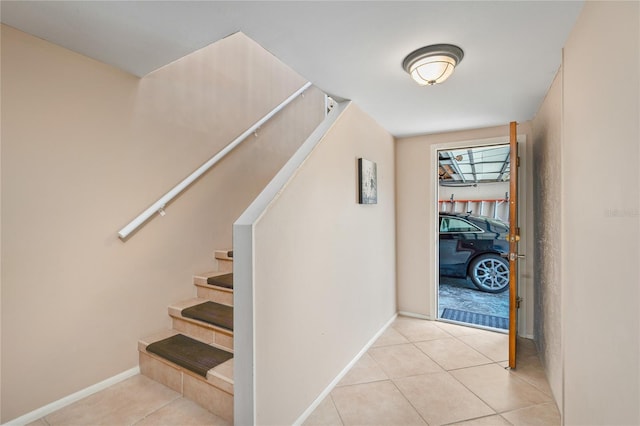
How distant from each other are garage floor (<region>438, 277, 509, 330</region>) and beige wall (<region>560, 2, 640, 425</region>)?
2209mm

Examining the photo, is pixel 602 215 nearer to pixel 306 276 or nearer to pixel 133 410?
pixel 306 276

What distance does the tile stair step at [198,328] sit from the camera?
1.87 metres

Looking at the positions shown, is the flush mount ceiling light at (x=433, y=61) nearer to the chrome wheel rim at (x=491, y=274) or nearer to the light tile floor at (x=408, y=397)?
the light tile floor at (x=408, y=397)

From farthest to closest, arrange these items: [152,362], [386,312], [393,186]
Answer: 1. [393,186]
2. [386,312]
3. [152,362]

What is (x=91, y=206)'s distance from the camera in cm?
175

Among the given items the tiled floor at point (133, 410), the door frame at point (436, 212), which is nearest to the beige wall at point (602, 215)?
the door frame at point (436, 212)

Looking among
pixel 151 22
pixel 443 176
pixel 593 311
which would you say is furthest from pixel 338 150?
pixel 443 176

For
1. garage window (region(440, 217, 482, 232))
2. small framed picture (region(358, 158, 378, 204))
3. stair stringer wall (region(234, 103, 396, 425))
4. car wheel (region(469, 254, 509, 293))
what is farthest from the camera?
garage window (region(440, 217, 482, 232))

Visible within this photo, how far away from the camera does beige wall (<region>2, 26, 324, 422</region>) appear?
1.49 meters

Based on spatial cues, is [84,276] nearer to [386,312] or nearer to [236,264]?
[236,264]

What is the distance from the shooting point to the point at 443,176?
673 cm

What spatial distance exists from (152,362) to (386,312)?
6.91 ft

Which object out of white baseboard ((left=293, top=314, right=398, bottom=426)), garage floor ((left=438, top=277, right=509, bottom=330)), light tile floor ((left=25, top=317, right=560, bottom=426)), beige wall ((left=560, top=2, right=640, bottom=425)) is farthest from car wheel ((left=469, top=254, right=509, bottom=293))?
beige wall ((left=560, top=2, right=640, bottom=425))

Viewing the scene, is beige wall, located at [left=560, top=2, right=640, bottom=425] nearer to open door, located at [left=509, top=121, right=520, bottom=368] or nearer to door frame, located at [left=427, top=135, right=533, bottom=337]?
open door, located at [left=509, top=121, right=520, bottom=368]
